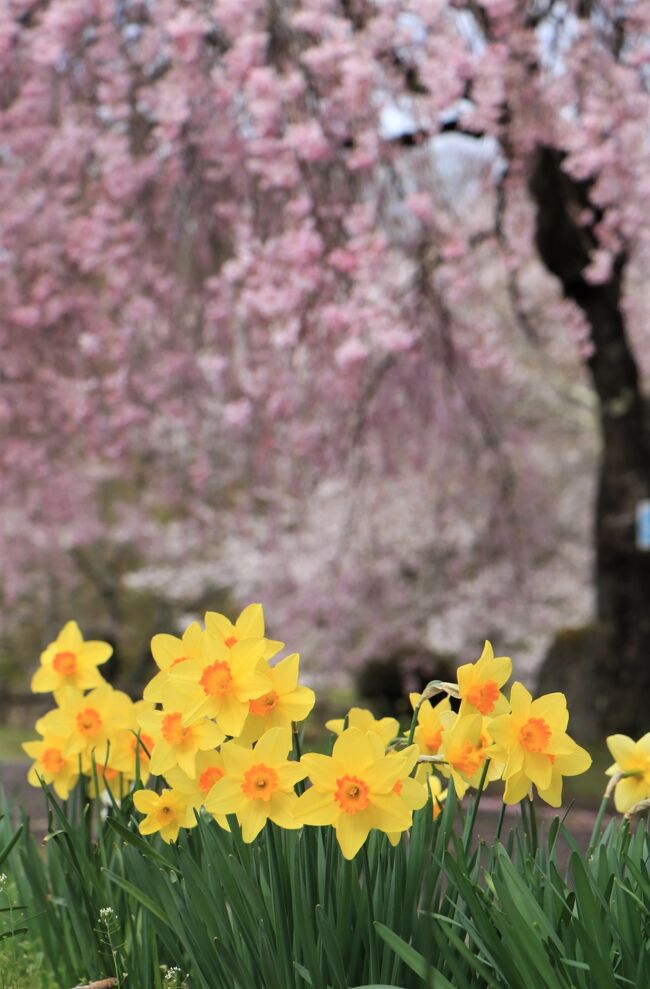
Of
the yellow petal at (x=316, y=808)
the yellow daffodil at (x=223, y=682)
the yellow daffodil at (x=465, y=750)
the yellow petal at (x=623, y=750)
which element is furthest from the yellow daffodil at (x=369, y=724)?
the yellow petal at (x=623, y=750)

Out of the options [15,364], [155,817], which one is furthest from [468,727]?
[15,364]

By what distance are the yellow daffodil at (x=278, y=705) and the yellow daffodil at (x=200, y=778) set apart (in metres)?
0.09

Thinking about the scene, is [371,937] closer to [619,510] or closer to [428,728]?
[428,728]

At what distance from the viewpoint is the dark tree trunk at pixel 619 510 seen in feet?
32.0

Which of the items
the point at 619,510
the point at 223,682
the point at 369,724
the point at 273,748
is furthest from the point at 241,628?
the point at 619,510

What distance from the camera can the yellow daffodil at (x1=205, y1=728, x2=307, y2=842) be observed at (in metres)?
1.86

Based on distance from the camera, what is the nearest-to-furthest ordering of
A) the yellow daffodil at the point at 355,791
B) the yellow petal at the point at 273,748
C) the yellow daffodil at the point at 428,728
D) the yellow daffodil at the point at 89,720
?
the yellow daffodil at the point at 355,791
the yellow petal at the point at 273,748
the yellow daffodil at the point at 428,728
the yellow daffodil at the point at 89,720

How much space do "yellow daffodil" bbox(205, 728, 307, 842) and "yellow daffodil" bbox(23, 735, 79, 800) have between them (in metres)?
0.84

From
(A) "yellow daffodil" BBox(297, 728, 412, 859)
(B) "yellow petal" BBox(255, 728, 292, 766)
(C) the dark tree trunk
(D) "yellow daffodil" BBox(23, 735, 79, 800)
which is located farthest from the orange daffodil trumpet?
(C) the dark tree trunk

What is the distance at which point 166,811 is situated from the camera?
83.0 inches

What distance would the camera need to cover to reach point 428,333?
837cm

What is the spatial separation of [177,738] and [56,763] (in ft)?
2.30

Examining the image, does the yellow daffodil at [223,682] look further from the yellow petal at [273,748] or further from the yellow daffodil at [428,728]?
the yellow daffodil at [428,728]

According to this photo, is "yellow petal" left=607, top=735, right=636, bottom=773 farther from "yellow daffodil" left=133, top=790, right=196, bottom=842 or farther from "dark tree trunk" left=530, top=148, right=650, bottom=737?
"dark tree trunk" left=530, top=148, right=650, bottom=737
